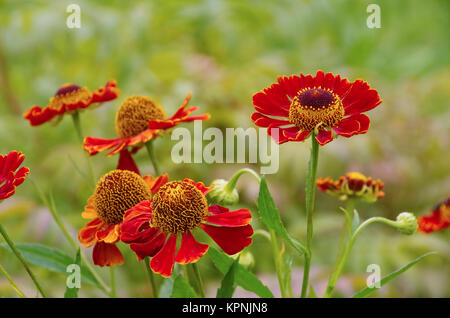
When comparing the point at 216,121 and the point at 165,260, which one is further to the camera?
the point at 216,121

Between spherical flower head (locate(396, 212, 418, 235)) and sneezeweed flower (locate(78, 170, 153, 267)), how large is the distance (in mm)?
204

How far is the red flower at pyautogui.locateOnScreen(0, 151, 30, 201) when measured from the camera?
0.33 m

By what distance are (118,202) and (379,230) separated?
89 cm

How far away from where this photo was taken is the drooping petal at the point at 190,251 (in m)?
0.32

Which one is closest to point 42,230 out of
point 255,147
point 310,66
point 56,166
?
point 56,166

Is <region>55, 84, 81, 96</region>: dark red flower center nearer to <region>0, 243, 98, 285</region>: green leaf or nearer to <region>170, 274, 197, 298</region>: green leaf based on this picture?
<region>0, 243, 98, 285</region>: green leaf

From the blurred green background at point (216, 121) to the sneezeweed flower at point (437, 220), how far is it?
0.76 ft

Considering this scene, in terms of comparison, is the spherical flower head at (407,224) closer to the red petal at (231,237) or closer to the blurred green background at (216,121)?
the red petal at (231,237)

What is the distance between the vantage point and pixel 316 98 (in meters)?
0.36

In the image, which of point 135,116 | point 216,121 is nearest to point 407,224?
point 135,116

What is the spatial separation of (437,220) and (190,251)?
36 cm

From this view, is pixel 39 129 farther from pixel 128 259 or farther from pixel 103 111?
pixel 128 259

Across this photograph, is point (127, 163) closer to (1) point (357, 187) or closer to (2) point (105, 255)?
(2) point (105, 255)

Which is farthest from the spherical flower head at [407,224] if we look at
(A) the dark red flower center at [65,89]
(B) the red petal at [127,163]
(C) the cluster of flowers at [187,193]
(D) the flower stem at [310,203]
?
(A) the dark red flower center at [65,89]
